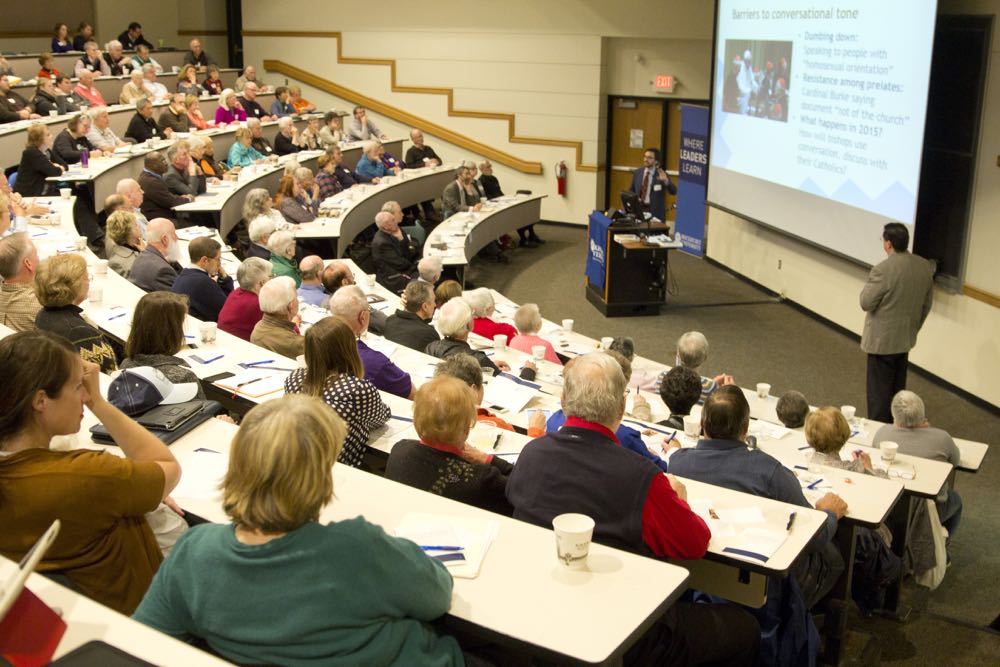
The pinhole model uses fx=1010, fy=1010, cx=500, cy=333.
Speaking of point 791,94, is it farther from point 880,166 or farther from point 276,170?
point 276,170

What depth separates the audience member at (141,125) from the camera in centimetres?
1045

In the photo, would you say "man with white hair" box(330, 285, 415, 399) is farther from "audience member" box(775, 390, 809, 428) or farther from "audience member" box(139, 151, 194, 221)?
"audience member" box(139, 151, 194, 221)

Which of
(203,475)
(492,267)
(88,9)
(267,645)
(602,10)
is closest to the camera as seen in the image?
(267,645)

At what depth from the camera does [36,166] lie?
8281 mm

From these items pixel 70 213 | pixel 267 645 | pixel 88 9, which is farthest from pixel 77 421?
pixel 88 9

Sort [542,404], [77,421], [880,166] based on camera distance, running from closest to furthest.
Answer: [77,421], [542,404], [880,166]

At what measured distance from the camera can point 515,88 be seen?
13812 mm

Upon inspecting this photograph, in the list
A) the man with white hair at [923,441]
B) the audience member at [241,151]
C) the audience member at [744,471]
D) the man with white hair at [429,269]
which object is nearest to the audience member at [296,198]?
the audience member at [241,151]

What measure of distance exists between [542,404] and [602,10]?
30.7 feet

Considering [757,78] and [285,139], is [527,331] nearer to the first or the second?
[757,78]

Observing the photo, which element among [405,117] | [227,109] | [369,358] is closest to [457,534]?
[369,358]

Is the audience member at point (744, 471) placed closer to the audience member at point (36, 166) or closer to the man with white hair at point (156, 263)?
the man with white hair at point (156, 263)

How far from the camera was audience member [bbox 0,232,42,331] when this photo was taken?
4.57 m

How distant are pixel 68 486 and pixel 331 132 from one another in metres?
11.0
